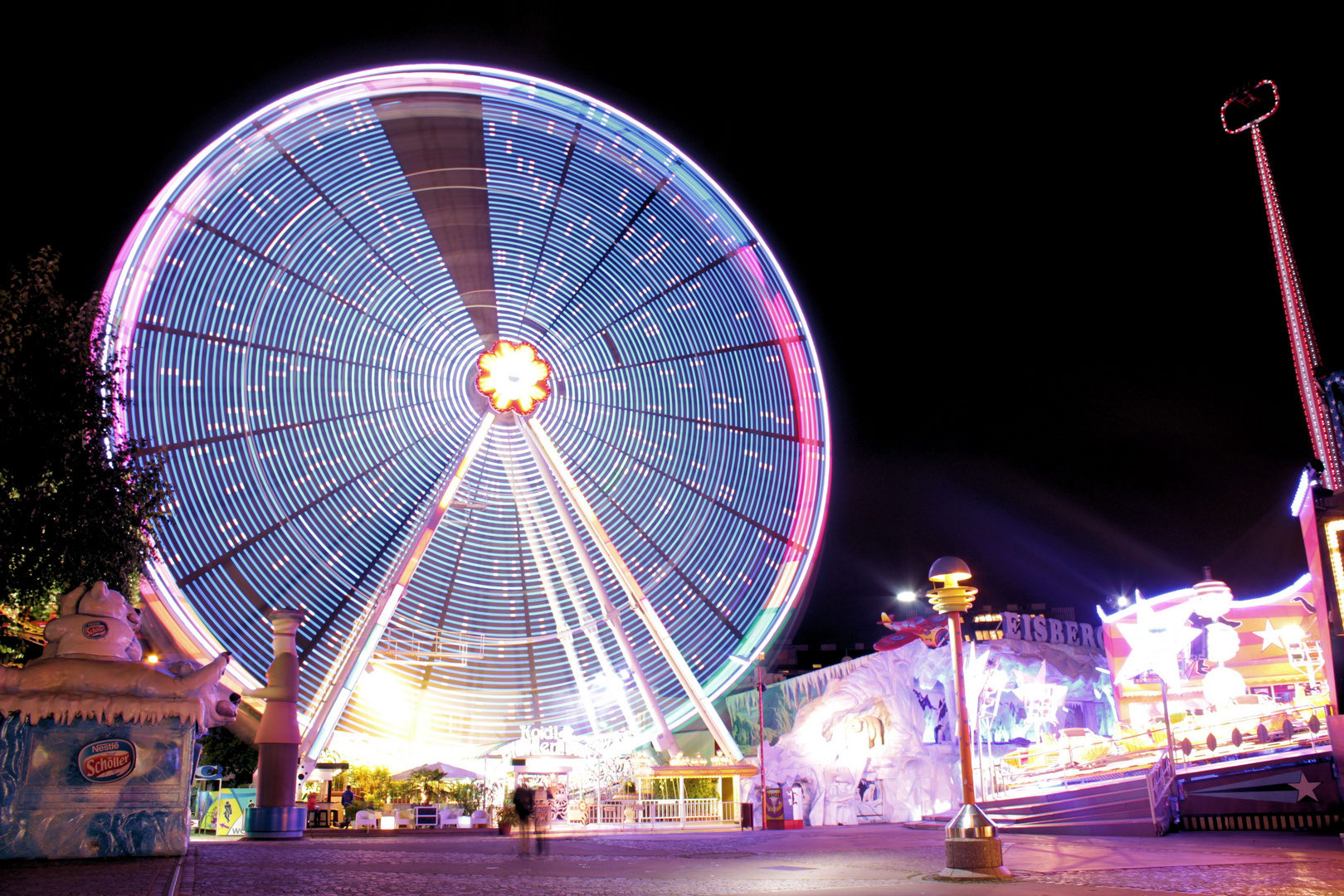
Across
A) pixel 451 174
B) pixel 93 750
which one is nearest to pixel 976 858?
pixel 93 750

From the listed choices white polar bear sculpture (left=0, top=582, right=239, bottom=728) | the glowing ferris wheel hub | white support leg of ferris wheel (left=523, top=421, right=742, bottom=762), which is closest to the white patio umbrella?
white support leg of ferris wheel (left=523, top=421, right=742, bottom=762)

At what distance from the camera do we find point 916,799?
2366cm

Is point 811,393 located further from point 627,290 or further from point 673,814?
point 673,814

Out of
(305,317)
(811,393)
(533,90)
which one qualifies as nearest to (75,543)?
(305,317)

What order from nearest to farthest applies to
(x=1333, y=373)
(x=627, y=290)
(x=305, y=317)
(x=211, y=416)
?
(x=1333, y=373)
(x=211, y=416)
(x=305, y=317)
(x=627, y=290)

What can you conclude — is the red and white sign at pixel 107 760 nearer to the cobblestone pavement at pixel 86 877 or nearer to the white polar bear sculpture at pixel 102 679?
the white polar bear sculpture at pixel 102 679

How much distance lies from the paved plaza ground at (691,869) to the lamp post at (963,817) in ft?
1.12

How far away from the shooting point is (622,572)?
19.9 metres

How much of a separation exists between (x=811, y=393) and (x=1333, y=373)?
1079cm

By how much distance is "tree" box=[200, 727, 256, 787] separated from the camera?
27.5m

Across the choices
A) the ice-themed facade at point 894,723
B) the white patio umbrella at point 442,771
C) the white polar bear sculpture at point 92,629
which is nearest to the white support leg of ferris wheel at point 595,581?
the ice-themed facade at point 894,723

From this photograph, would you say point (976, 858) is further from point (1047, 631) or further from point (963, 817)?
point (1047, 631)

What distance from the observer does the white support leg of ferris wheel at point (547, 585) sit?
2116 centimetres

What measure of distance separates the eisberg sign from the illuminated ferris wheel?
8624mm
